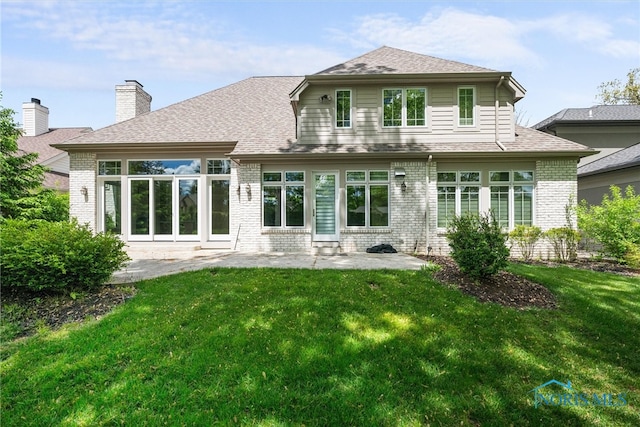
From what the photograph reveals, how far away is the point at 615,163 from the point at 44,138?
96.9 feet

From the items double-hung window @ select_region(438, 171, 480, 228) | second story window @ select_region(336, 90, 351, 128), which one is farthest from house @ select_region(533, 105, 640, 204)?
second story window @ select_region(336, 90, 351, 128)

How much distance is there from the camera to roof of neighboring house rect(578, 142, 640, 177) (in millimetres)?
11352

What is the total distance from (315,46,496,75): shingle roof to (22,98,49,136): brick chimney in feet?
65.8

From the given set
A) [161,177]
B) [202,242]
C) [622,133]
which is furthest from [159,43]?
[622,133]

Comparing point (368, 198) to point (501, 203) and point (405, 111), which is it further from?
point (501, 203)

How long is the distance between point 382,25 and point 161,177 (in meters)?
9.92

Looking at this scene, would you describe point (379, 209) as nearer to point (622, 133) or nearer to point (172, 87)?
point (172, 87)

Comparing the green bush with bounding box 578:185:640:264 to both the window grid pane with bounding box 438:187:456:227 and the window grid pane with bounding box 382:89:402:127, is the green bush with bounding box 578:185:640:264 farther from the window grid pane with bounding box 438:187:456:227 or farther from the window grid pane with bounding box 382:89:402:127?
the window grid pane with bounding box 382:89:402:127

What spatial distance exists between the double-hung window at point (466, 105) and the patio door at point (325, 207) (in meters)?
4.77

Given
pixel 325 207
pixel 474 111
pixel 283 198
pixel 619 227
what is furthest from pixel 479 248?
pixel 474 111

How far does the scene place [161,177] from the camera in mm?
11156

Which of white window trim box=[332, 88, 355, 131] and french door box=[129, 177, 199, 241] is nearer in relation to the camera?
white window trim box=[332, 88, 355, 131]

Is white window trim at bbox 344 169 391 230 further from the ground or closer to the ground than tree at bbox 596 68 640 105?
closer to the ground

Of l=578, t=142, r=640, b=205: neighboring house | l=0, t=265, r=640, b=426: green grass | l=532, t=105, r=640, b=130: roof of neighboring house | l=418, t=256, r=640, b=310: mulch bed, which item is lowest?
l=0, t=265, r=640, b=426: green grass
